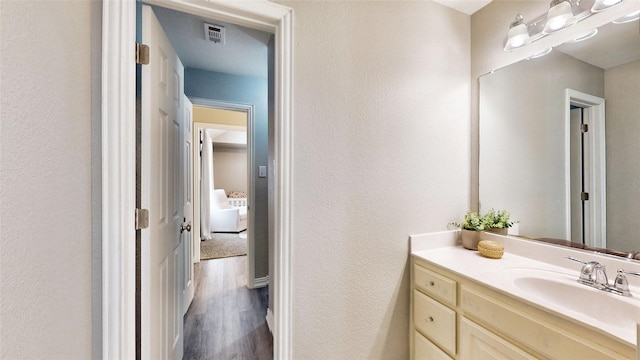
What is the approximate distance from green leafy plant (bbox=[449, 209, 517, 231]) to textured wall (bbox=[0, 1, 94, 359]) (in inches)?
76.5

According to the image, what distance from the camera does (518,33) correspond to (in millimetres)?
1422

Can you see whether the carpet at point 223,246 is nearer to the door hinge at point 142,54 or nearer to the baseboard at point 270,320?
the baseboard at point 270,320

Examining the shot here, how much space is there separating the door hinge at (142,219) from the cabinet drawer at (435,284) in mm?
1426

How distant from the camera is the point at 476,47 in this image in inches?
67.3

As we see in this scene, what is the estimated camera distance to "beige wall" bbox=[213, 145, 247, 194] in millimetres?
6988

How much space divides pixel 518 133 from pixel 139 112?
2.17 metres

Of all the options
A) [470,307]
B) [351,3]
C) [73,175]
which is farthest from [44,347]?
[351,3]

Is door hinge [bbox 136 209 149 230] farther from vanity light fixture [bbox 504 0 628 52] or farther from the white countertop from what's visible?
vanity light fixture [bbox 504 0 628 52]

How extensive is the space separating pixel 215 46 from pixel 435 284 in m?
2.54

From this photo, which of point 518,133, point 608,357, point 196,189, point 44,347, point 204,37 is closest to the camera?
point 44,347

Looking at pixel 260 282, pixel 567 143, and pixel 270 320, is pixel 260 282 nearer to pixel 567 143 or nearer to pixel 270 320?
pixel 270 320

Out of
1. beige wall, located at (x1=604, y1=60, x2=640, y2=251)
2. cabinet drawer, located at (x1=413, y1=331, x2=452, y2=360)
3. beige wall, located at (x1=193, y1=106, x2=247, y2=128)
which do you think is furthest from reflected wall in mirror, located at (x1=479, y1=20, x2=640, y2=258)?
beige wall, located at (x1=193, y1=106, x2=247, y2=128)

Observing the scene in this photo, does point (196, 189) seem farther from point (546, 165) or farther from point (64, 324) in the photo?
point (546, 165)

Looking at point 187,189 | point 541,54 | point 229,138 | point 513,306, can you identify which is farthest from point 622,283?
point 229,138
